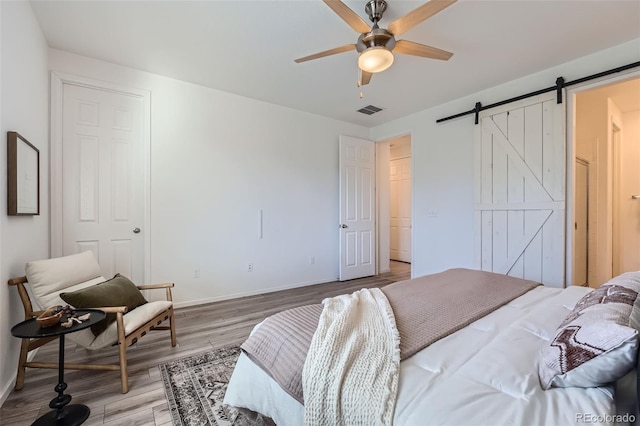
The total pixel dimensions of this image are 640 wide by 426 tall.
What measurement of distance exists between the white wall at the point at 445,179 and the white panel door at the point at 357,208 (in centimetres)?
83

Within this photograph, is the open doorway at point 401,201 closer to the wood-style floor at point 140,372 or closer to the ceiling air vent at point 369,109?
the ceiling air vent at point 369,109

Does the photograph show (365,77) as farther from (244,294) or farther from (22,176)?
(244,294)

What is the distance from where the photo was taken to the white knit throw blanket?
33.5 inches

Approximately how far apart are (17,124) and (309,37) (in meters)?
2.30

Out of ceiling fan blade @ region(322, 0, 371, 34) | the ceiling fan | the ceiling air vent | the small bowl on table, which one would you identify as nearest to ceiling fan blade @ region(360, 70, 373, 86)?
the ceiling fan

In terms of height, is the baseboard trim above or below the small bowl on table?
below

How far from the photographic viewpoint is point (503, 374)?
35.8 inches

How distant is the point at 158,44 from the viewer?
2.62 meters

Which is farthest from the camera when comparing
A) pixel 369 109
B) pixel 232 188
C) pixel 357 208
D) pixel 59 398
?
pixel 357 208

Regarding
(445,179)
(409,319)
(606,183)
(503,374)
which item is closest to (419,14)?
(409,319)

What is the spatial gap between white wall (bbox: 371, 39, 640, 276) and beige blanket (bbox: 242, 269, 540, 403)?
1914 millimetres

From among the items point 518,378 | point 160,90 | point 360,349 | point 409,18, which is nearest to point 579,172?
point 409,18

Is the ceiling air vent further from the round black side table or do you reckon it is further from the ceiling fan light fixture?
the round black side table

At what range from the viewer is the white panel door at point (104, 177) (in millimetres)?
2803
